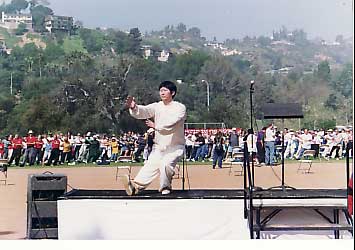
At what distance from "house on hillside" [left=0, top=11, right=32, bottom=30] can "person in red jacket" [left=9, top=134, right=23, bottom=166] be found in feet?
2.98

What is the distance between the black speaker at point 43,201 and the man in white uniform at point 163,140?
19.1 inches

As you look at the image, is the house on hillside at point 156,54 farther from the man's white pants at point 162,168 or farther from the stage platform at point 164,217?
the stage platform at point 164,217

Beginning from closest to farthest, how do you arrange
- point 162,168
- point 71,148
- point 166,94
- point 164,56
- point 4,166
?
point 162,168 < point 166,94 < point 164,56 < point 71,148 < point 4,166

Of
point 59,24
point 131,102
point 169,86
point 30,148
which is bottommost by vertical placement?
point 30,148

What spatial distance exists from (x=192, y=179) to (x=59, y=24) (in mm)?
1568

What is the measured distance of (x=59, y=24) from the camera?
17.7 feet

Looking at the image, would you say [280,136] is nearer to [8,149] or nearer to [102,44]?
[102,44]

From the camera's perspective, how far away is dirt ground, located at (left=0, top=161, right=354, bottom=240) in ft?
17.8

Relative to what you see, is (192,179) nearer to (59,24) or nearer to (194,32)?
(194,32)

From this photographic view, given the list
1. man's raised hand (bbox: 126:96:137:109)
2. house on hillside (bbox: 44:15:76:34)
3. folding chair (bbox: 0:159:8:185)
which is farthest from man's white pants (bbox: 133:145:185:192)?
→ folding chair (bbox: 0:159:8:185)

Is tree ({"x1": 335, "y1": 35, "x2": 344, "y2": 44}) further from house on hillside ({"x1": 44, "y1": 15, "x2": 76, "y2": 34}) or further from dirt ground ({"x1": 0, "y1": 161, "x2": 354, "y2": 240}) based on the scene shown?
house on hillside ({"x1": 44, "y1": 15, "x2": 76, "y2": 34})

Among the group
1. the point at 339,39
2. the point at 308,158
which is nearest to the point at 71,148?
the point at 339,39

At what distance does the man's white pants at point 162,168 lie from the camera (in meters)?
5.12
